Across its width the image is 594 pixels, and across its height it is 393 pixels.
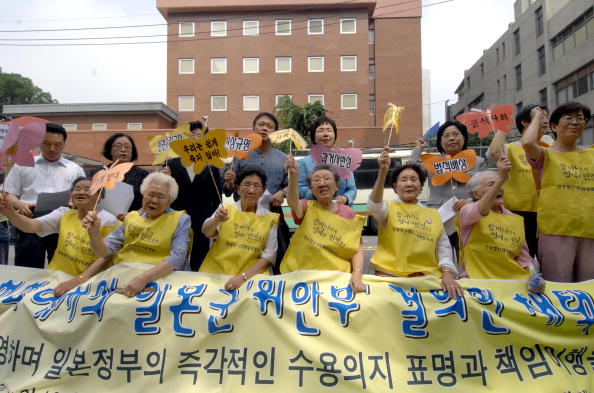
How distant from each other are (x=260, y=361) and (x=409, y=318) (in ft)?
3.31

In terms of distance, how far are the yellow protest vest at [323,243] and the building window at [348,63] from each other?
99.2 ft

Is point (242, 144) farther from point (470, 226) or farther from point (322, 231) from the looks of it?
point (470, 226)

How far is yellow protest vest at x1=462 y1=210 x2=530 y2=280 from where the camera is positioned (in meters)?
3.28

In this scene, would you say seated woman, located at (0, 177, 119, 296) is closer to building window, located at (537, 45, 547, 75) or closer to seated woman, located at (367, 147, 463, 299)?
seated woman, located at (367, 147, 463, 299)

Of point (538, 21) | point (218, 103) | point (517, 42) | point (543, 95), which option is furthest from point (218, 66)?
point (543, 95)

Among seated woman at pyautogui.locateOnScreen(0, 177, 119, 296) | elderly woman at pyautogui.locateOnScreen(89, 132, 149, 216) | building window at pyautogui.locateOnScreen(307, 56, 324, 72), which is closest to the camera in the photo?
seated woman at pyautogui.locateOnScreen(0, 177, 119, 296)

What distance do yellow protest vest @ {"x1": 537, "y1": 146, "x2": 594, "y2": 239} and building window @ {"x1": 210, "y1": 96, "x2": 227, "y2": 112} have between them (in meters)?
30.3

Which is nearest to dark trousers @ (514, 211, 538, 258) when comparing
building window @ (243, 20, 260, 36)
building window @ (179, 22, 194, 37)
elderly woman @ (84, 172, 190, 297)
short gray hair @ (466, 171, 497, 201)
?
short gray hair @ (466, 171, 497, 201)

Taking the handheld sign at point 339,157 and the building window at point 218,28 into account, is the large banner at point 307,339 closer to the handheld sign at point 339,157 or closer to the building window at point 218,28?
the handheld sign at point 339,157

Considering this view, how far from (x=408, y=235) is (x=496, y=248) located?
69 centimetres

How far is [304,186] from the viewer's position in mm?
4000

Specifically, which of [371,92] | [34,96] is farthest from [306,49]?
[34,96]

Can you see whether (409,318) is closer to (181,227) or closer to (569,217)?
(569,217)

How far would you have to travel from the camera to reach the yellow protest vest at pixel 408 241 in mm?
3200
